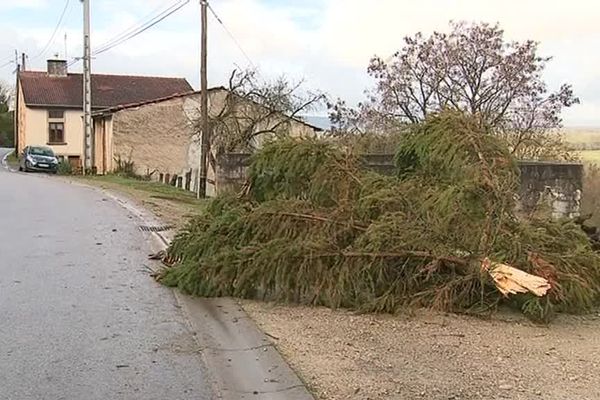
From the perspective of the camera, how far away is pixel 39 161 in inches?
1699

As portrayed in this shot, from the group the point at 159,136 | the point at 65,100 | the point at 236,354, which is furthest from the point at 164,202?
the point at 65,100

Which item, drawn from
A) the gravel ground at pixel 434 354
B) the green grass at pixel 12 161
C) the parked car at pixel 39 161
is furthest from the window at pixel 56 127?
the gravel ground at pixel 434 354

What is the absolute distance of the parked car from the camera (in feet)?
141

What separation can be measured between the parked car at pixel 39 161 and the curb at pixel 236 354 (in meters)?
36.1

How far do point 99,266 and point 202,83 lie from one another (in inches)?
709

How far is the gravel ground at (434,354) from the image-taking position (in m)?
5.69

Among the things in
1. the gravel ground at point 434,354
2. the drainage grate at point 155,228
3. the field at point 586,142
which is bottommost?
the drainage grate at point 155,228

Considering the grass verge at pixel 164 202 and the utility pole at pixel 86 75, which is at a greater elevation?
the utility pole at pixel 86 75

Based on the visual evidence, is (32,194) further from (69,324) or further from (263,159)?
(69,324)

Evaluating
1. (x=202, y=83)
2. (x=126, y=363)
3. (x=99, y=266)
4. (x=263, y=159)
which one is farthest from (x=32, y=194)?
(x=126, y=363)

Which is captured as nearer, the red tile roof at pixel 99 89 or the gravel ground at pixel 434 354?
the gravel ground at pixel 434 354

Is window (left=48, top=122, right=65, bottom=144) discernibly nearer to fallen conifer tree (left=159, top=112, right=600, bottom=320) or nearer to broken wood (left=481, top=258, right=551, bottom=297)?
fallen conifer tree (left=159, top=112, right=600, bottom=320)

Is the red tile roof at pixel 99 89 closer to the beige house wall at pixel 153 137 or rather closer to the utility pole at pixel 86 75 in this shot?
the beige house wall at pixel 153 137

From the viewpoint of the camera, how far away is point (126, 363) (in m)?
6.24
